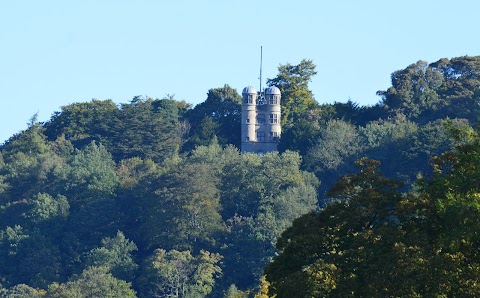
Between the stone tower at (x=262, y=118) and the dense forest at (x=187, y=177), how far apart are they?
1081 mm

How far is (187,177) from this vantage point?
105 meters

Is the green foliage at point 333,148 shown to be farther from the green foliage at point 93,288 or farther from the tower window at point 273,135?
the green foliage at point 93,288

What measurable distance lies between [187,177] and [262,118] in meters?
11.5

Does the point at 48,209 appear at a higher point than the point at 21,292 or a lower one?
higher

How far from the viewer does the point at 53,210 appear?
10806 cm

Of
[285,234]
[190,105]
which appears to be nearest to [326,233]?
Answer: [285,234]

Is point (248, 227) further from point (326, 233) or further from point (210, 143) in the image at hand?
point (326, 233)

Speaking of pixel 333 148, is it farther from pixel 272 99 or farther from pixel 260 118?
pixel 272 99

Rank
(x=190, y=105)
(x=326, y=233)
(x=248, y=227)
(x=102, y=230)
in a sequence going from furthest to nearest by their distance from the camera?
(x=190, y=105) → (x=102, y=230) → (x=248, y=227) → (x=326, y=233)

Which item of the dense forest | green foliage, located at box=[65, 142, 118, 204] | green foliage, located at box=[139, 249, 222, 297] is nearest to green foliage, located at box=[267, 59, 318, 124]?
the dense forest

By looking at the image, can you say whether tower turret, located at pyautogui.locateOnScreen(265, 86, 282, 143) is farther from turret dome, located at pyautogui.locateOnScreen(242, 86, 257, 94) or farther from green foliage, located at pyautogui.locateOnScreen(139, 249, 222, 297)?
green foliage, located at pyautogui.locateOnScreen(139, 249, 222, 297)

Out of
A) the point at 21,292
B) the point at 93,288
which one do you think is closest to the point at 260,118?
the point at 21,292

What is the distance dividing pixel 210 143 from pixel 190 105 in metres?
9.97

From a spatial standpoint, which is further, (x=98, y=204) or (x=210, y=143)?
(x=210, y=143)
